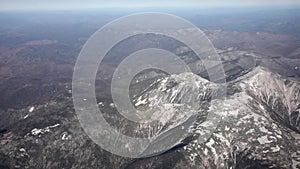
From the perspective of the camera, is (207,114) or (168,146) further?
(207,114)

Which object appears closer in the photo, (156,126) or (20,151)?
(20,151)

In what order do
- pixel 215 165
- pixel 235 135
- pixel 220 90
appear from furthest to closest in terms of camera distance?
pixel 220 90, pixel 235 135, pixel 215 165

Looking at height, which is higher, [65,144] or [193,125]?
[193,125]

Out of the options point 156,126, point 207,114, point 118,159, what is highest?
point 207,114

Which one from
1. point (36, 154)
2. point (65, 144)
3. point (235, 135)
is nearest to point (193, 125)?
point (235, 135)

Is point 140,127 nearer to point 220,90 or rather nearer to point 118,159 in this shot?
point 118,159

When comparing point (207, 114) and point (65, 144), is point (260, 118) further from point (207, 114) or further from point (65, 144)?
point (65, 144)

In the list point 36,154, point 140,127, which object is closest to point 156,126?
point 140,127

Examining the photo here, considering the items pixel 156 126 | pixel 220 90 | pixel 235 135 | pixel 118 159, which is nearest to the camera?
pixel 235 135

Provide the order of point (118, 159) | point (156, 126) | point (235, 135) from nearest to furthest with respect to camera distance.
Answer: point (235, 135) < point (118, 159) < point (156, 126)
